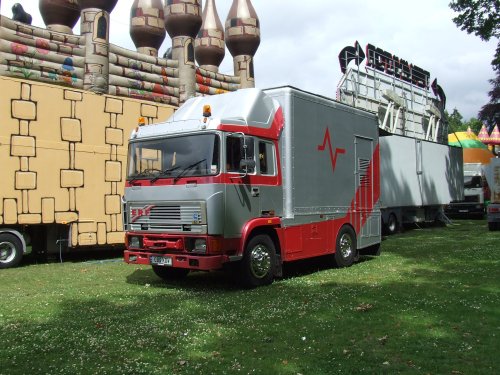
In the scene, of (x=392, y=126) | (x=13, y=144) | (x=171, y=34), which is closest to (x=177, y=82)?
(x=171, y=34)

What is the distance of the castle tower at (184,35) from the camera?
733 inches

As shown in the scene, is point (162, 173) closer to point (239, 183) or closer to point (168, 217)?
point (168, 217)

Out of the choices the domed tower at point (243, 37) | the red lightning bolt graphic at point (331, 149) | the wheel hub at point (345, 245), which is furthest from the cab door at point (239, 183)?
the domed tower at point (243, 37)

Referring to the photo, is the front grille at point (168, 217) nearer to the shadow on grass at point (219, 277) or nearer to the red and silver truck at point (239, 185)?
the red and silver truck at point (239, 185)

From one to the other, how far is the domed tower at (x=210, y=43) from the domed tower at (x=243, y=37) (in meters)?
0.62

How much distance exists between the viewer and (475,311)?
6992 millimetres

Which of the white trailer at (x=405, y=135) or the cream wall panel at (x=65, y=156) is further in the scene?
the white trailer at (x=405, y=135)

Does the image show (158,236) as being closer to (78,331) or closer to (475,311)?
(78,331)

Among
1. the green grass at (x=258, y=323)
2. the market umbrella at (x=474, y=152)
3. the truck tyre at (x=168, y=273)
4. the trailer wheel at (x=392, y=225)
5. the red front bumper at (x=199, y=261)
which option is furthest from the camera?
the market umbrella at (x=474, y=152)

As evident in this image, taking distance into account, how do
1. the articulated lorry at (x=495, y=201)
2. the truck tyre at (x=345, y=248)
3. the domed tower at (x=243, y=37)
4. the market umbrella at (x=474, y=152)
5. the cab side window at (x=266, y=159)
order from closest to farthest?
the cab side window at (x=266, y=159)
the truck tyre at (x=345, y=248)
the articulated lorry at (x=495, y=201)
the domed tower at (x=243, y=37)
the market umbrella at (x=474, y=152)

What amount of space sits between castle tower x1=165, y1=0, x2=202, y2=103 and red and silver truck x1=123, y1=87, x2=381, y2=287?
333 inches

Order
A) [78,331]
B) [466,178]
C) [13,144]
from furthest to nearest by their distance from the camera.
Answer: [466,178] < [13,144] < [78,331]

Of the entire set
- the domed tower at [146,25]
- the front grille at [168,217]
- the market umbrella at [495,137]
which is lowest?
the front grille at [168,217]

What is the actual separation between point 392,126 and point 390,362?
28.4m
